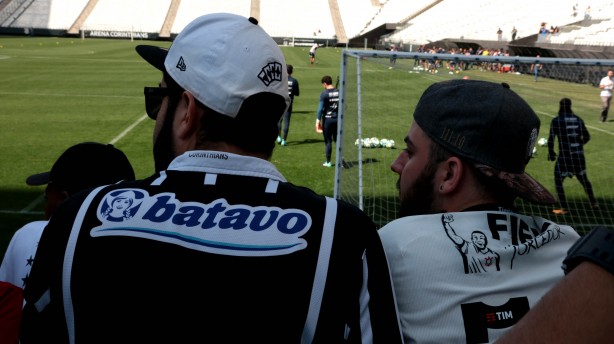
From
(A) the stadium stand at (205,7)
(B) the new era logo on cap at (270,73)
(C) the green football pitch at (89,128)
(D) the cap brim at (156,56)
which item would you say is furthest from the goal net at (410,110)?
(A) the stadium stand at (205,7)

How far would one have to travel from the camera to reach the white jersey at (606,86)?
16.4m

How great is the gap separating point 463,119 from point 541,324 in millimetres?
1000

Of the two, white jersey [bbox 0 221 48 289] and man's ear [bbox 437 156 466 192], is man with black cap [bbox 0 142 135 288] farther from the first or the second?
man's ear [bbox 437 156 466 192]

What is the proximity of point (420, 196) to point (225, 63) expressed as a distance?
780mm

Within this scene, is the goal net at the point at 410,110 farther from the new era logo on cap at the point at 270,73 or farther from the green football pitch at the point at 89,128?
the new era logo on cap at the point at 270,73

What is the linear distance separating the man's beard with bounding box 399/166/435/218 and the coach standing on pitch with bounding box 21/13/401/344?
54cm

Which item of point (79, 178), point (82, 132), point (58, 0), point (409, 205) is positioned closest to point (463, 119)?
point (409, 205)

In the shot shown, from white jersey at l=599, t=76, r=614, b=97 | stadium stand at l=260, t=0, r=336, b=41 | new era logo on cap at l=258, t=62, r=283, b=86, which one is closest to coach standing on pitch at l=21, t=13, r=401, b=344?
new era logo on cap at l=258, t=62, r=283, b=86

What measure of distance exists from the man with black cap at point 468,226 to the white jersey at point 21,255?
7.52 ft

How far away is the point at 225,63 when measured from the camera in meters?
1.62

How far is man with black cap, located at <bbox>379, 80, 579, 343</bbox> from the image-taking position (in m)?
1.68

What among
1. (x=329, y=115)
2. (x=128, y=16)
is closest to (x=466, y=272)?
(x=329, y=115)

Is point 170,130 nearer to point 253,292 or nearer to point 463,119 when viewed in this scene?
point 253,292

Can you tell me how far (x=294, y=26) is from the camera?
67562 mm
